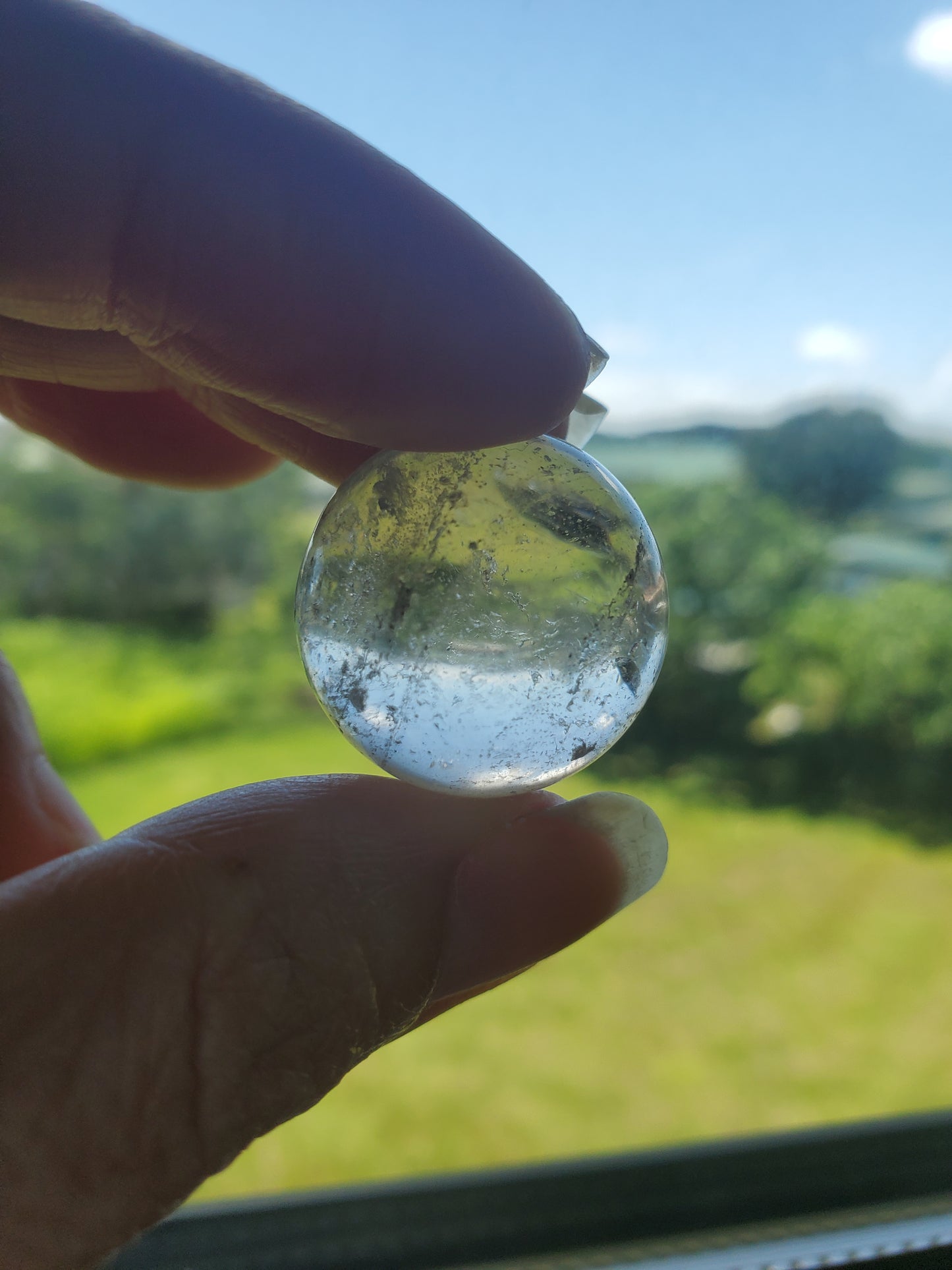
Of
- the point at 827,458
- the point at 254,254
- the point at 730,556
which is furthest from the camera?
the point at 730,556

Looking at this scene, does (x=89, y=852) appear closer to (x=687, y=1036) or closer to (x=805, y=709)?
(x=687, y=1036)

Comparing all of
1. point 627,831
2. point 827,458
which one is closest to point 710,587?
point 827,458

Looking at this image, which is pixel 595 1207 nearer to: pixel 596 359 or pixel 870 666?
pixel 596 359

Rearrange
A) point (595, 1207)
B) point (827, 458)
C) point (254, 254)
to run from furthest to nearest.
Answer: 1. point (827, 458)
2. point (595, 1207)
3. point (254, 254)

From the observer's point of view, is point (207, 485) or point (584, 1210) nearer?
point (207, 485)

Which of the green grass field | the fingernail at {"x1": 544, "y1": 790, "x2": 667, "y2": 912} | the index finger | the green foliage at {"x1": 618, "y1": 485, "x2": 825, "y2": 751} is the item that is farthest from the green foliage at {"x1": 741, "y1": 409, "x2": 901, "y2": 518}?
the fingernail at {"x1": 544, "y1": 790, "x2": 667, "y2": 912}

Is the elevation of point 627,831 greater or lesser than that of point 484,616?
lesser

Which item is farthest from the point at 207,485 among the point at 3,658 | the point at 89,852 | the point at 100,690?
the point at 100,690

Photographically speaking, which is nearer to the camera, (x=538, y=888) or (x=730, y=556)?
(x=538, y=888)
